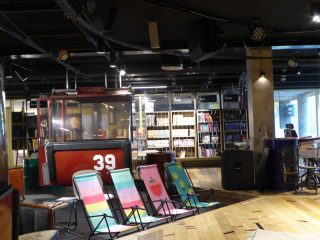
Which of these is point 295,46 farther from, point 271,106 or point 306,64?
point 306,64

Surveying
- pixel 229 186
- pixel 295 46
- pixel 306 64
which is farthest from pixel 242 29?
pixel 306 64

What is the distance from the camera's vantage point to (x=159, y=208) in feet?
21.3

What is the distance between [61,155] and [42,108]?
1.94m

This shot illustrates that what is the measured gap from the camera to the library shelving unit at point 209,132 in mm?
14663

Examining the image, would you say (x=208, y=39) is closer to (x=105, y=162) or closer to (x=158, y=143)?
(x=105, y=162)

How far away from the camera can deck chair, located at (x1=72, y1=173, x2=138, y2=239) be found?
5410mm

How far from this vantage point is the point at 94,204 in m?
5.86

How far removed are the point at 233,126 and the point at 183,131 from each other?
182 centimetres

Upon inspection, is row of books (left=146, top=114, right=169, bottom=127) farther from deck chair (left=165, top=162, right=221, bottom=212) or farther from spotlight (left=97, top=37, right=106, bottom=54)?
spotlight (left=97, top=37, right=106, bottom=54)

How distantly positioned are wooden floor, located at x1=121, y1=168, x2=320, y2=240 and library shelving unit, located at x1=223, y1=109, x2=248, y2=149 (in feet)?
26.2

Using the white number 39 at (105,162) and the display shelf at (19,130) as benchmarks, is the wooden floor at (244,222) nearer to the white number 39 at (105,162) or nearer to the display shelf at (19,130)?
the white number 39 at (105,162)

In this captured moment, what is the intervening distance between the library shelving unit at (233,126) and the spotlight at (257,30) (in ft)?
24.5

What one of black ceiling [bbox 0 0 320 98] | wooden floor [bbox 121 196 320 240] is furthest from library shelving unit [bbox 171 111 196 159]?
wooden floor [bbox 121 196 320 240]

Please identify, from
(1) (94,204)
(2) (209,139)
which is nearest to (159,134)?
A: (2) (209,139)
